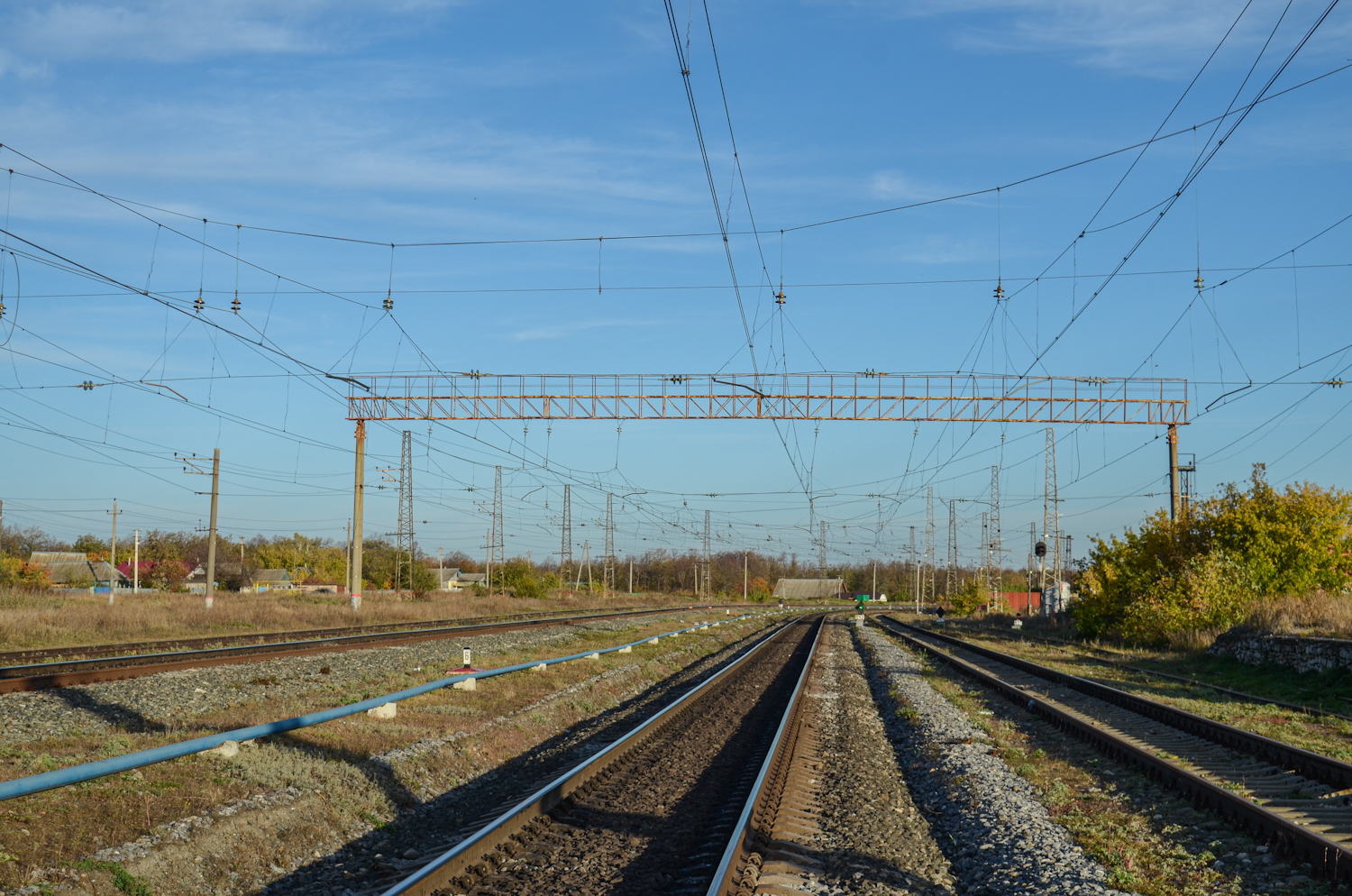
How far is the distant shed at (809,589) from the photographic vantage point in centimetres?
16900

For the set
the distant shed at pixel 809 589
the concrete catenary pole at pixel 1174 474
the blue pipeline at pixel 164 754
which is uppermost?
Answer: the concrete catenary pole at pixel 1174 474

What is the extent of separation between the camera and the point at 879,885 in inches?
290

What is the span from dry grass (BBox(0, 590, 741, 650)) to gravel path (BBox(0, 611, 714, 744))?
33.6ft

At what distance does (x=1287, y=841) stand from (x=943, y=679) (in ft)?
57.1

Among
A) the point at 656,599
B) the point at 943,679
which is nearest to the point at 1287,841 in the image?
the point at 943,679

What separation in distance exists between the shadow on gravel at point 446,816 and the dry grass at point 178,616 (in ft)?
66.6

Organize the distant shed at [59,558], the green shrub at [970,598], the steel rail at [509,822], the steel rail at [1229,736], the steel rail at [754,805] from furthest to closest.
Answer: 1. the distant shed at [59,558]
2. the green shrub at [970,598]
3. the steel rail at [1229,736]
4. the steel rail at [754,805]
5. the steel rail at [509,822]

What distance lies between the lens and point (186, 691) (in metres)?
17.0

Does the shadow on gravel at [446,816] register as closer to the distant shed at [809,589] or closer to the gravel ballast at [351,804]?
the gravel ballast at [351,804]

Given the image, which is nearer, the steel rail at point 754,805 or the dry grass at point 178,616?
the steel rail at point 754,805

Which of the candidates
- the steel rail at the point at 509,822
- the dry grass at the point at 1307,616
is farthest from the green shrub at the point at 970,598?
the steel rail at the point at 509,822

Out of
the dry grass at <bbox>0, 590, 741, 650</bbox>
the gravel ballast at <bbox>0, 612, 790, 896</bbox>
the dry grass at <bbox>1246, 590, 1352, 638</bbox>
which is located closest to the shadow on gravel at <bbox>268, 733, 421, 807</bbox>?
the gravel ballast at <bbox>0, 612, 790, 896</bbox>

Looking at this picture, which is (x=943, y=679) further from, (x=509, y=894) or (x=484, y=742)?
(x=509, y=894)

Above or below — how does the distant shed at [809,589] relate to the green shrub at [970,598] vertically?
below
